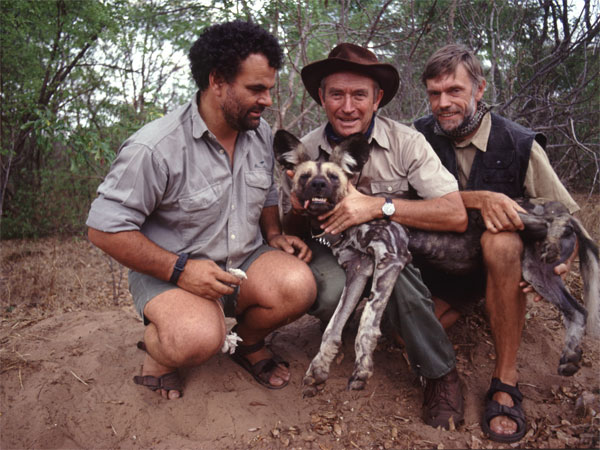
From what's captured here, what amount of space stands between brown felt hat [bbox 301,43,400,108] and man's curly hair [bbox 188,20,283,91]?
36cm

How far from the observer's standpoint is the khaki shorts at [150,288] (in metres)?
2.65

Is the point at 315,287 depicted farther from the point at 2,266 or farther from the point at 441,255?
the point at 2,266

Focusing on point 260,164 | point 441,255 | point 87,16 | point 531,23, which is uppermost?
point 531,23

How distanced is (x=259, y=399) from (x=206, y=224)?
1.09 metres

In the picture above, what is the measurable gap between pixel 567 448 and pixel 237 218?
213 cm

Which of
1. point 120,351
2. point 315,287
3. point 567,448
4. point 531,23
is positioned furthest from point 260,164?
point 531,23

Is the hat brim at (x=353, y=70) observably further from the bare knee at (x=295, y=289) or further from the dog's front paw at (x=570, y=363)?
the dog's front paw at (x=570, y=363)

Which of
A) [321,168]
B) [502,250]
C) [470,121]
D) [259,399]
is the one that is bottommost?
[259,399]

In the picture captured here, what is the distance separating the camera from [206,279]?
2.57m

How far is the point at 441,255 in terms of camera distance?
9.87 feet

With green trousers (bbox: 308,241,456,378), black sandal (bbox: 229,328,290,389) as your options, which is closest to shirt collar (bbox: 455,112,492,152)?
green trousers (bbox: 308,241,456,378)

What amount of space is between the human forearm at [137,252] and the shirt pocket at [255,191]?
1.90ft

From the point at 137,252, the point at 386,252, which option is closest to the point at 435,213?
the point at 386,252

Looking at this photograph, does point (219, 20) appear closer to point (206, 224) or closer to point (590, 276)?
point (206, 224)
